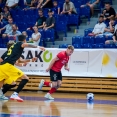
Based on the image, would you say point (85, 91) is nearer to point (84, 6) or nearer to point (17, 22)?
point (84, 6)

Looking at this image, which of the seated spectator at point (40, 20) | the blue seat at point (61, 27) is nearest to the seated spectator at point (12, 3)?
the seated spectator at point (40, 20)

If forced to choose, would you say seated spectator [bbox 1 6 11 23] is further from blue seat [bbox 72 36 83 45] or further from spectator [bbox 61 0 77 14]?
blue seat [bbox 72 36 83 45]

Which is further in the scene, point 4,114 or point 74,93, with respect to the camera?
point 74,93

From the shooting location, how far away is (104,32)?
18797 mm

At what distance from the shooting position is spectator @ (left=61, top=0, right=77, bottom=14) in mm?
20562

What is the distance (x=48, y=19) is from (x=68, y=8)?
122 cm

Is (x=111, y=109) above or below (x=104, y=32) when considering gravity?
below

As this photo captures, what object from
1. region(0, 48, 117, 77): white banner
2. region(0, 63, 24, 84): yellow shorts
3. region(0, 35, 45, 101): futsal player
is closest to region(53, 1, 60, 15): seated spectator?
region(0, 48, 117, 77): white banner

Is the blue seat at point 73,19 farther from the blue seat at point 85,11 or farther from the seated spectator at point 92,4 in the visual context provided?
the seated spectator at point 92,4

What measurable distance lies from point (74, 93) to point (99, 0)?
18.6ft

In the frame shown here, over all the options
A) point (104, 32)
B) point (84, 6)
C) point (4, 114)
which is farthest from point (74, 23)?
point (4, 114)

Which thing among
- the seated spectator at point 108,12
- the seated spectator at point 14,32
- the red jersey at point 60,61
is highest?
the seated spectator at point 108,12

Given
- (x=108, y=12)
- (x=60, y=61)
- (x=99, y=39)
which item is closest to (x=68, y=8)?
(x=108, y=12)

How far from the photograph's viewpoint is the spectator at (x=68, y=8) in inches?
810
